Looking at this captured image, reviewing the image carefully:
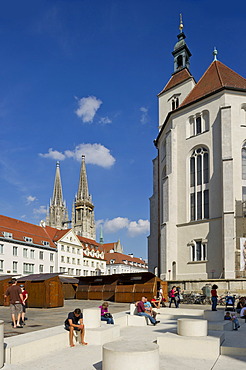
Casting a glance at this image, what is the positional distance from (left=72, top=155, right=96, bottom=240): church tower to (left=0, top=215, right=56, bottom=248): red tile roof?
53616mm

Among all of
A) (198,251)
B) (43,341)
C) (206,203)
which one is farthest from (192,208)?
(43,341)

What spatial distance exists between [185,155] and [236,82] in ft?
28.0

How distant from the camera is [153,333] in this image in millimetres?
12594

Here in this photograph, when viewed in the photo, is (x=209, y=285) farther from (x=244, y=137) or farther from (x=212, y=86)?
(x=212, y=86)

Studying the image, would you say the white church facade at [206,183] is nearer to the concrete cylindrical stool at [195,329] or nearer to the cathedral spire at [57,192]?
the concrete cylindrical stool at [195,329]

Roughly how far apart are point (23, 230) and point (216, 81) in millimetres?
40808

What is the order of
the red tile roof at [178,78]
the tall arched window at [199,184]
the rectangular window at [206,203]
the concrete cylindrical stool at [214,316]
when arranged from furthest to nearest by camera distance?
1. the red tile roof at [178,78]
2. the tall arched window at [199,184]
3. the rectangular window at [206,203]
4. the concrete cylindrical stool at [214,316]

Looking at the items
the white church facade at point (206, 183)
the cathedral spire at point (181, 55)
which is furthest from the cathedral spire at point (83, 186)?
the white church facade at point (206, 183)

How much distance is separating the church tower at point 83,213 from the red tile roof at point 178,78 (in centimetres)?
8181

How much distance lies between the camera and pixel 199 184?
3412 centimetres

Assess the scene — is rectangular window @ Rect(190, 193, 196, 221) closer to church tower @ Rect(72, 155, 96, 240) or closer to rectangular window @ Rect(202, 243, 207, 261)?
rectangular window @ Rect(202, 243, 207, 261)

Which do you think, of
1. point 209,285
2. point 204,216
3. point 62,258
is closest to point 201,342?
point 209,285

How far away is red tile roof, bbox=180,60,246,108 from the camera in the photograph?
35.2m

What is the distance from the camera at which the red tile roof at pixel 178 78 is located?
44.4 meters
